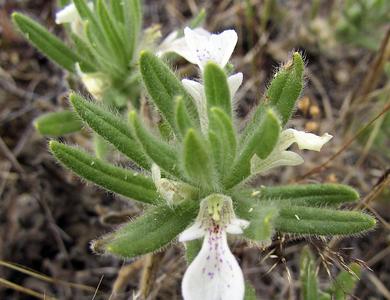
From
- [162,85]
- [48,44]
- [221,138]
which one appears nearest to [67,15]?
[48,44]

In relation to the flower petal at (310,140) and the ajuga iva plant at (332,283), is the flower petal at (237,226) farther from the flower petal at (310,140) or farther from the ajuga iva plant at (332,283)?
the ajuga iva plant at (332,283)

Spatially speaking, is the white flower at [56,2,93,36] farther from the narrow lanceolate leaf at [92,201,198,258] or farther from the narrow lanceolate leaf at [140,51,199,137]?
the narrow lanceolate leaf at [92,201,198,258]

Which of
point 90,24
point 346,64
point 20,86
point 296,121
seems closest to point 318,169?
point 296,121

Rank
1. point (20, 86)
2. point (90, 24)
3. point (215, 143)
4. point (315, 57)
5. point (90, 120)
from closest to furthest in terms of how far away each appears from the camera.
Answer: point (215, 143) < point (90, 120) < point (90, 24) < point (20, 86) < point (315, 57)

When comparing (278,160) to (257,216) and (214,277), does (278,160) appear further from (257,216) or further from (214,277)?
(214,277)

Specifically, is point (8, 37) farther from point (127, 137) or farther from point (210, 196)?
point (210, 196)

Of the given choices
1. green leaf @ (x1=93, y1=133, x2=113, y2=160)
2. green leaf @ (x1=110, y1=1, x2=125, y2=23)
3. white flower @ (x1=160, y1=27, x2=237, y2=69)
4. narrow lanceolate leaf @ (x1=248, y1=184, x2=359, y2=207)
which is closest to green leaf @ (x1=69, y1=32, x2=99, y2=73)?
green leaf @ (x1=110, y1=1, x2=125, y2=23)

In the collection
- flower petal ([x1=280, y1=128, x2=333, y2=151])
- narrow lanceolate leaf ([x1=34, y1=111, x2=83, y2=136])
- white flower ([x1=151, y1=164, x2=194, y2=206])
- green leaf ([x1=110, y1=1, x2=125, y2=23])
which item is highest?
green leaf ([x1=110, y1=1, x2=125, y2=23])
